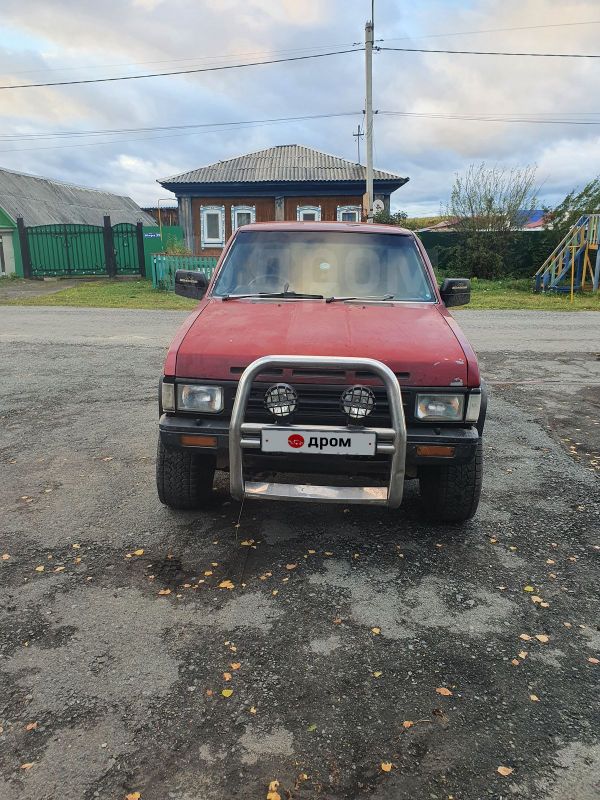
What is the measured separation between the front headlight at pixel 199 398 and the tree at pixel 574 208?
2158 cm

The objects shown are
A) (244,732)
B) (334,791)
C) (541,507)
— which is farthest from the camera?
(541,507)

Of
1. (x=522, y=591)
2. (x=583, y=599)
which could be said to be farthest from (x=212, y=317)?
(x=583, y=599)

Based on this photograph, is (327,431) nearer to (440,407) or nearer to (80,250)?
(440,407)

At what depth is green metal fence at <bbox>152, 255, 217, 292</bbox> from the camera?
18.5 metres

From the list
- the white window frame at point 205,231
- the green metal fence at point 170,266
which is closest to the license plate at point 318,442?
the green metal fence at point 170,266

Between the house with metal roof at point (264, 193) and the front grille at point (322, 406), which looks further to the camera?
the house with metal roof at point (264, 193)

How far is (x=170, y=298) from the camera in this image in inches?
691

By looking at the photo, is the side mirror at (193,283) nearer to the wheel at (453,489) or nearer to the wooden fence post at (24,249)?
the wheel at (453,489)

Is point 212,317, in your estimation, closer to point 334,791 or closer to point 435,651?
point 435,651

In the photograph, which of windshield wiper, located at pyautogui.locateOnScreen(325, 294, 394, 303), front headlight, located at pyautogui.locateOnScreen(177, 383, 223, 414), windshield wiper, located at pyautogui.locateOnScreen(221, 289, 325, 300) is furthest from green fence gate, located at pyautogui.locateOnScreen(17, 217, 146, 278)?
front headlight, located at pyautogui.locateOnScreen(177, 383, 223, 414)

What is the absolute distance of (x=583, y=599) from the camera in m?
3.04

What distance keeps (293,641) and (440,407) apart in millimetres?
1444

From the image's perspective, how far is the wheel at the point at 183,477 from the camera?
3.68 metres

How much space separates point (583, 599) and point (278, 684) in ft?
5.44
